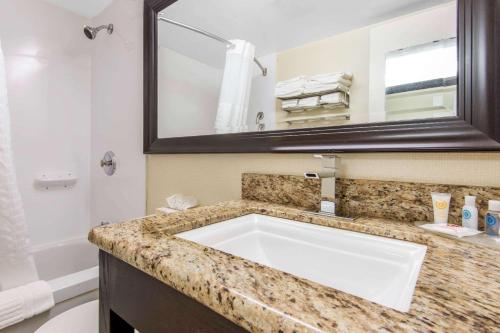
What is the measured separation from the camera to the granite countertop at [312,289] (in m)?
0.25

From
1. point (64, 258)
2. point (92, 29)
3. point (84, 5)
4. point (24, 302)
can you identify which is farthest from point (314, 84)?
point (64, 258)

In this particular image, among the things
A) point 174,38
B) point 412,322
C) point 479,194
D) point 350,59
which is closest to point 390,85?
point 350,59

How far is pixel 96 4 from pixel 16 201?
4.48 ft

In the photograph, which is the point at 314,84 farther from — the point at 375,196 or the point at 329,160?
the point at 375,196

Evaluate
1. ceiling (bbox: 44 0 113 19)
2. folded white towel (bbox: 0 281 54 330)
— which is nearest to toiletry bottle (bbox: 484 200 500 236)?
folded white towel (bbox: 0 281 54 330)

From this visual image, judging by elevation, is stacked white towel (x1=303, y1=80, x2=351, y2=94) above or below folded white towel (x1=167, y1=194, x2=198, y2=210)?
above

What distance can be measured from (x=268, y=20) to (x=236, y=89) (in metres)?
0.27

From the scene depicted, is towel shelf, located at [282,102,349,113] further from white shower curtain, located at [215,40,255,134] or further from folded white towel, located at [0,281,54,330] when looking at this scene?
folded white towel, located at [0,281,54,330]

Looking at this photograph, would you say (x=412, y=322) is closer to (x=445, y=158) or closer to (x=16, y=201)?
(x=445, y=158)

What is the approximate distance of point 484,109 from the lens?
1.76 feet

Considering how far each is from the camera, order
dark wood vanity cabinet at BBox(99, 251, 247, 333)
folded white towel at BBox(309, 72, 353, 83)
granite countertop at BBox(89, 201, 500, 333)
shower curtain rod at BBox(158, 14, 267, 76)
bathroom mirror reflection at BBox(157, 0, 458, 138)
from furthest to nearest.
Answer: shower curtain rod at BBox(158, 14, 267, 76) < folded white towel at BBox(309, 72, 353, 83) < bathroom mirror reflection at BBox(157, 0, 458, 138) < dark wood vanity cabinet at BBox(99, 251, 247, 333) < granite countertop at BBox(89, 201, 500, 333)

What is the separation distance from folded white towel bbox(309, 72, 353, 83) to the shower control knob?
1379 millimetres

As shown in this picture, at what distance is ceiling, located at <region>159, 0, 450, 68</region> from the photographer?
0.70 m

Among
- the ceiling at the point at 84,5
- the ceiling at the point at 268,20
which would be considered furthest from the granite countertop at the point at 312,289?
the ceiling at the point at 84,5
